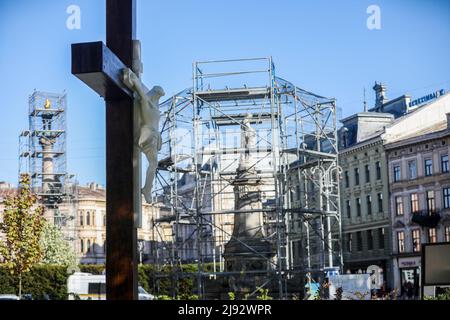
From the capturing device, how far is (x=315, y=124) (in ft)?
57.4

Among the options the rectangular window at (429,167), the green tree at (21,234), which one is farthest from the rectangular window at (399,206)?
the green tree at (21,234)

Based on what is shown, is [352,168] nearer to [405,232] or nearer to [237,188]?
[405,232]

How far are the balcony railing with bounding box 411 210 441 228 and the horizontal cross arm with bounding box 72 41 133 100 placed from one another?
24237 mm

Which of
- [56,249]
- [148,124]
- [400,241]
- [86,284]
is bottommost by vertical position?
[86,284]

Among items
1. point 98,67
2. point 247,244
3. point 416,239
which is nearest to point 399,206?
point 416,239

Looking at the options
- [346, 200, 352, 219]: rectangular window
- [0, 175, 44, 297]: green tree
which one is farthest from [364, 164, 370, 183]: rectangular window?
[0, 175, 44, 297]: green tree

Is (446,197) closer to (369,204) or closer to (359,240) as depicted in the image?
(369,204)

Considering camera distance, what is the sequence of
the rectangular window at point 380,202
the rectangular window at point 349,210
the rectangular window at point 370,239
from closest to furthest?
the rectangular window at point 380,202, the rectangular window at point 349,210, the rectangular window at point 370,239

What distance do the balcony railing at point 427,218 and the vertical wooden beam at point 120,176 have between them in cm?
2403

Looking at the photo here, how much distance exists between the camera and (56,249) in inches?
1250

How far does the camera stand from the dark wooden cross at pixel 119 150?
156 inches

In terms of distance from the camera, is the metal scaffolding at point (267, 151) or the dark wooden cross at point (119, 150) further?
the metal scaffolding at point (267, 151)

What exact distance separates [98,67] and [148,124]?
2.45ft

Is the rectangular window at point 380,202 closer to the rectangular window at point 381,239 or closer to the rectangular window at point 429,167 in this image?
the rectangular window at point 381,239
